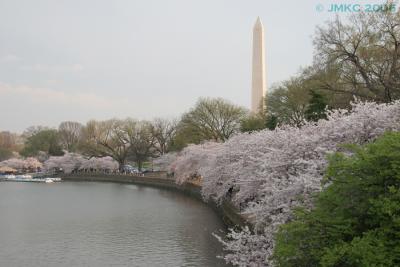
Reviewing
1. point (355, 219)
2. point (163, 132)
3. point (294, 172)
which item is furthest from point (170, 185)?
point (355, 219)

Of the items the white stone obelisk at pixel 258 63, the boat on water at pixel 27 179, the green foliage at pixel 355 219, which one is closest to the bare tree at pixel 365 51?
the green foliage at pixel 355 219

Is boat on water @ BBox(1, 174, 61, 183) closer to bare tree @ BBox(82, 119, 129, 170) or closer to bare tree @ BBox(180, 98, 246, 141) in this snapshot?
bare tree @ BBox(82, 119, 129, 170)

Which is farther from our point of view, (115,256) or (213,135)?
(213,135)

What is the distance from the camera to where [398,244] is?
20.5ft

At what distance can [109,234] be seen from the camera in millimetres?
24859

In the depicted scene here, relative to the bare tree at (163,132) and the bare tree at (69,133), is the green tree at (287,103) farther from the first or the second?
the bare tree at (69,133)

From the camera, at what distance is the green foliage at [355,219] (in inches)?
244

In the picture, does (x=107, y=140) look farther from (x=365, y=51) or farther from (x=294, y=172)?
(x=294, y=172)

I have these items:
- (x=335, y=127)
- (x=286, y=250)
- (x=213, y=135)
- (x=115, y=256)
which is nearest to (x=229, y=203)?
(x=115, y=256)

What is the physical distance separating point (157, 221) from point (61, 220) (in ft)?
20.7

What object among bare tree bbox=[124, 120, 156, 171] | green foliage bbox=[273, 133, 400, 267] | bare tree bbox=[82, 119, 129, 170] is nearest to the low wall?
bare tree bbox=[82, 119, 129, 170]

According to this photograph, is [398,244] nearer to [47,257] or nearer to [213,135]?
[47,257]

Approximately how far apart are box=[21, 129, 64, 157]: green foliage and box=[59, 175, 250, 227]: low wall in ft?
61.1

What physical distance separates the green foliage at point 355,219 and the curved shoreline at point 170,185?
1320 centimetres
